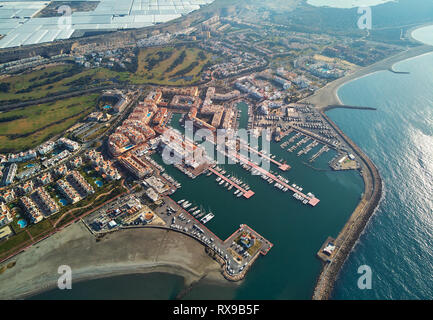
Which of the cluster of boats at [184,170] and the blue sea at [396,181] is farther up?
the cluster of boats at [184,170]

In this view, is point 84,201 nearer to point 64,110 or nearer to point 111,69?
point 64,110

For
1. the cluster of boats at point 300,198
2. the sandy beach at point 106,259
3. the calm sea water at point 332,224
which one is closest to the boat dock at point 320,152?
the calm sea water at point 332,224

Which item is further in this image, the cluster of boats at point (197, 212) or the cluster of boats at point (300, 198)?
the cluster of boats at point (300, 198)

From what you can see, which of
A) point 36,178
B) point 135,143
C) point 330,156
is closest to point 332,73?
point 330,156

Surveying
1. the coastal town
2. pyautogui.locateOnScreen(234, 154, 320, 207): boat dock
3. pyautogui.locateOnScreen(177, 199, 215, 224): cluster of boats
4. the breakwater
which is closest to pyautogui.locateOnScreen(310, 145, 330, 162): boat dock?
the coastal town

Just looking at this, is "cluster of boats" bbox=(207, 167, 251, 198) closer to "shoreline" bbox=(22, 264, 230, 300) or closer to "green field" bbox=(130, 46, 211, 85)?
"shoreline" bbox=(22, 264, 230, 300)

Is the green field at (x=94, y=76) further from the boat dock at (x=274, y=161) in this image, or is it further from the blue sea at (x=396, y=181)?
the blue sea at (x=396, y=181)

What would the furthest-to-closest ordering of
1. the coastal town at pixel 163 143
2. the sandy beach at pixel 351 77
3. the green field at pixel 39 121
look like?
1. the sandy beach at pixel 351 77
2. the green field at pixel 39 121
3. the coastal town at pixel 163 143
